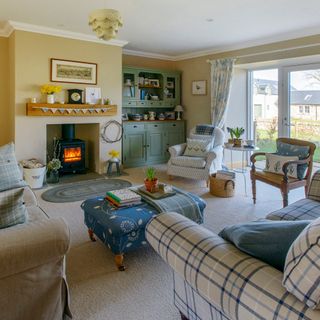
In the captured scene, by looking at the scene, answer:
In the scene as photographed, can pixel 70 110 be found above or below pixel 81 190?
above

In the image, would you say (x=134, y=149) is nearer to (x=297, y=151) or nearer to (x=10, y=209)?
(x=297, y=151)

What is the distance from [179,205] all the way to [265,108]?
162 inches

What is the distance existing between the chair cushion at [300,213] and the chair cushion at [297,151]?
1258 millimetres

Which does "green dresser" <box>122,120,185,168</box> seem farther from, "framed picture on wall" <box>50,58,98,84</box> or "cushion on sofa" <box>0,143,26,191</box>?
"cushion on sofa" <box>0,143,26,191</box>

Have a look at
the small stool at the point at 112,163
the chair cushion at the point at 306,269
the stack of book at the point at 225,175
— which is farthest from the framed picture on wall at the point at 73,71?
the chair cushion at the point at 306,269

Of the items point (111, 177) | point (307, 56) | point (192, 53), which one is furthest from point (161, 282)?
point (192, 53)

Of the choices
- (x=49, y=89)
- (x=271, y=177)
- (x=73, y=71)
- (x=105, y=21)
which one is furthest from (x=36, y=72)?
(x=271, y=177)

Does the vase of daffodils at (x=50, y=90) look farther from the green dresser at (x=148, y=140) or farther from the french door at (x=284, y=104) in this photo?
the french door at (x=284, y=104)

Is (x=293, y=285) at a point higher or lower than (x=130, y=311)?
higher

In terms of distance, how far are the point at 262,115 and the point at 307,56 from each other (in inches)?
62.3

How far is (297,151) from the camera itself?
3.80m

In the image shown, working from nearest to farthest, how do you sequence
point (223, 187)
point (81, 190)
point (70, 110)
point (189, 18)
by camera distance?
point (189, 18) → point (223, 187) → point (81, 190) → point (70, 110)

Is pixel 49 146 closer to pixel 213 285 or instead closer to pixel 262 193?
pixel 262 193

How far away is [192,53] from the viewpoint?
21.6 feet
